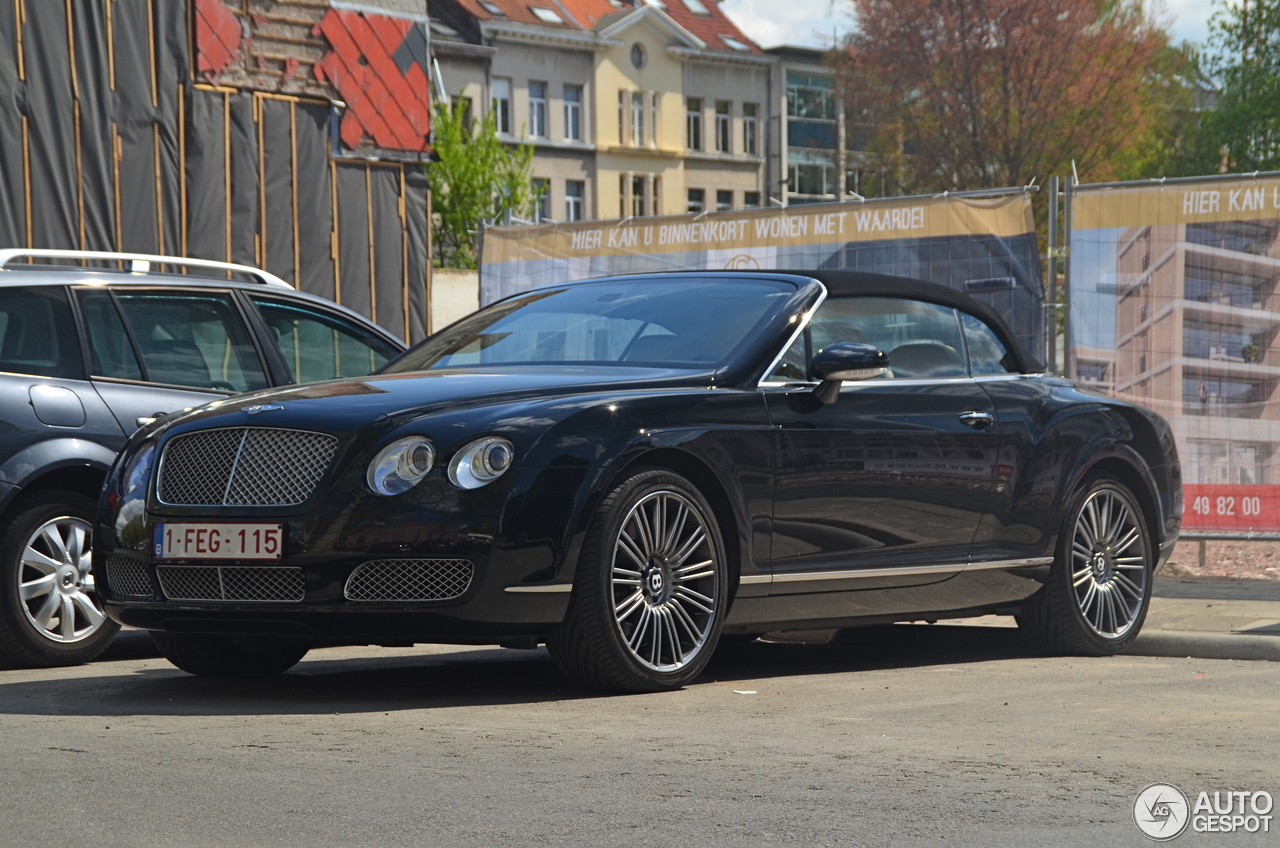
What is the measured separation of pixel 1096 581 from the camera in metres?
8.30

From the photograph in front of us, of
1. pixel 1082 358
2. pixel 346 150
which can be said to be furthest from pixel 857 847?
pixel 346 150

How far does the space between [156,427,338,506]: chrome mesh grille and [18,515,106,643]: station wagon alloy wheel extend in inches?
66.6

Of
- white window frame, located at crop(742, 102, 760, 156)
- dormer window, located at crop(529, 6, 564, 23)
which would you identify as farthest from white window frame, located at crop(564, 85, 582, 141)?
white window frame, located at crop(742, 102, 760, 156)

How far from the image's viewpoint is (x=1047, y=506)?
26.3ft

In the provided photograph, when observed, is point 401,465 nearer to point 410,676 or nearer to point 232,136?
point 410,676

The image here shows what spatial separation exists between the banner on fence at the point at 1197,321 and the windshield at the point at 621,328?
416 cm

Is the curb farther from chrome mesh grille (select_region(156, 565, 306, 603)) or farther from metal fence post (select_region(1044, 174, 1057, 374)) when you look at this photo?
chrome mesh grille (select_region(156, 565, 306, 603))

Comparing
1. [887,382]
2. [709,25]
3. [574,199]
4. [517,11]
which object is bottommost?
[887,382]

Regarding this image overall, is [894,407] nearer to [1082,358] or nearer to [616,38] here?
[1082,358]

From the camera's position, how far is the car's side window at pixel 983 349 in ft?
26.7

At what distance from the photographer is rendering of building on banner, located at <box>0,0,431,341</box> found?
72.9 feet

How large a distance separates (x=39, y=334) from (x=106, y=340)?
0.32 m

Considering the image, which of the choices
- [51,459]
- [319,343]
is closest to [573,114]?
[319,343]

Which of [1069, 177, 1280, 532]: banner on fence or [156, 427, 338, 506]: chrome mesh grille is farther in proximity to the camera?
[1069, 177, 1280, 532]: banner on fence
